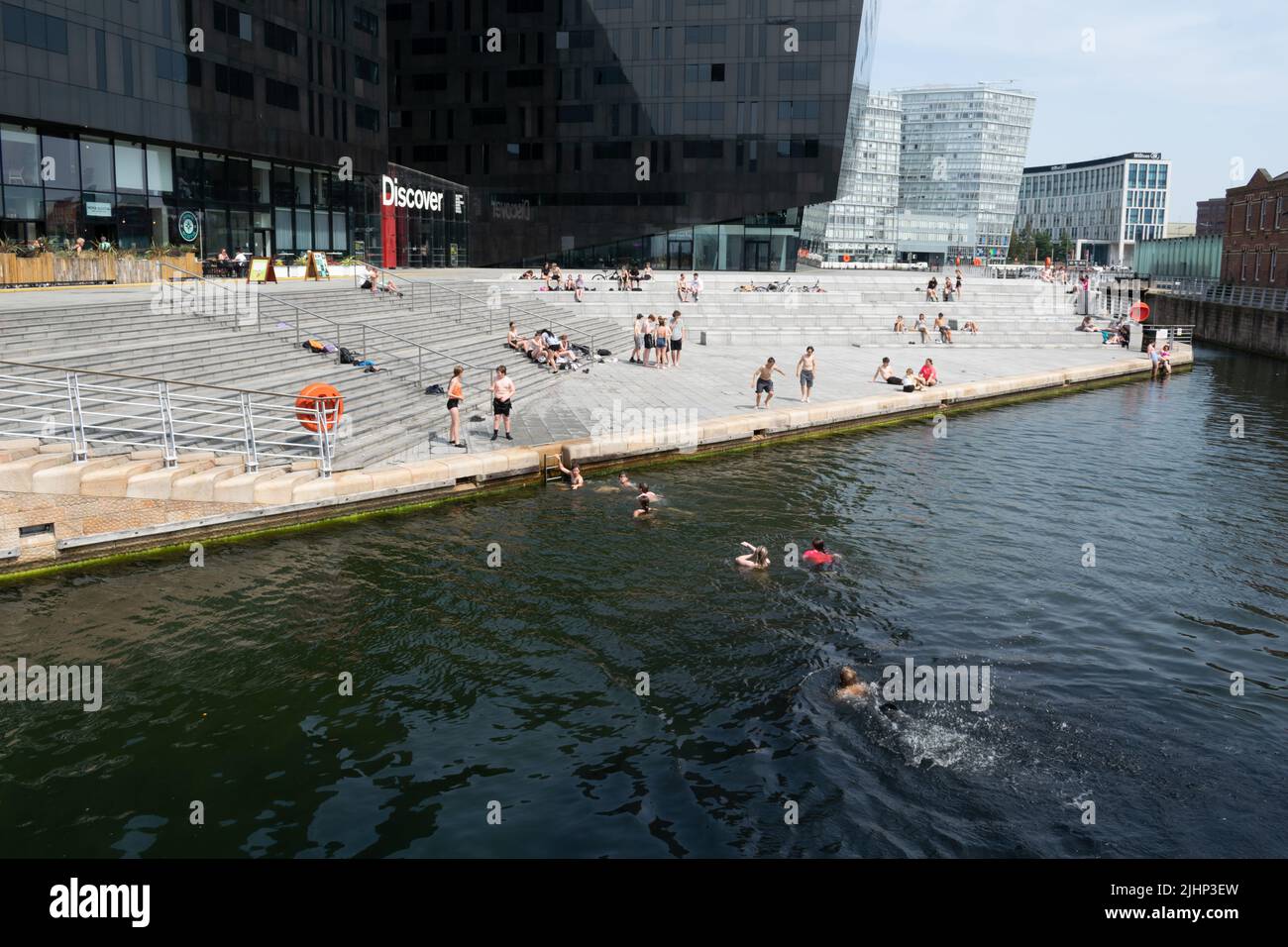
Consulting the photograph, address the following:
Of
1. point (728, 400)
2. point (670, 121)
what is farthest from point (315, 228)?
point (728, 400)

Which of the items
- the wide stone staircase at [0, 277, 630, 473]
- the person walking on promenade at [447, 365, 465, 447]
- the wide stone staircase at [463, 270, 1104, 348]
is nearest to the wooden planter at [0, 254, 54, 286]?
the wide stone staircase at [0, 277, 630, 473]

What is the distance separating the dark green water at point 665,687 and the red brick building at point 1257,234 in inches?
2072

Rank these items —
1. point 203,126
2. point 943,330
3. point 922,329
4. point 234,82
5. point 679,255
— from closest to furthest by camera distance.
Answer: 1. point 203,126
2. point 234,82
3. point 922,329
4. point 943,330
5. point 679,255

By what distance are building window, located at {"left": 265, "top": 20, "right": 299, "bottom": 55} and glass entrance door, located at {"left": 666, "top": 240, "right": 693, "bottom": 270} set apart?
3016cm

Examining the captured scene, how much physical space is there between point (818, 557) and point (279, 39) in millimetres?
43406

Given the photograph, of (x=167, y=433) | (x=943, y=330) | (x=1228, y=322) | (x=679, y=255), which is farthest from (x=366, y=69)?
(x=1228, y=322)

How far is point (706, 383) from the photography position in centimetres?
3412

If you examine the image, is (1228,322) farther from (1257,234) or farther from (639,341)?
(639,341)

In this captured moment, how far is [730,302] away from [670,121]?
89.0 feet

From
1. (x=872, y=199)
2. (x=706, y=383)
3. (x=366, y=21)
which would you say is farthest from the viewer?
(x=872, y=199)

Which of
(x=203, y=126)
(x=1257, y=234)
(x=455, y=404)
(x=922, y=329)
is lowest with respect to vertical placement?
(x=455, y=404)

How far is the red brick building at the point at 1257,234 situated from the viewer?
64.9 metres

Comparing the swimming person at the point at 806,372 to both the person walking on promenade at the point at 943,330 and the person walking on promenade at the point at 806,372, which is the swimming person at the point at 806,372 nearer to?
the person walking on promenade at the point at 806,372

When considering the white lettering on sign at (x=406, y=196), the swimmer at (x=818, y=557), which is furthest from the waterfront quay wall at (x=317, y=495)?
the white lettering on sign at (x=406, y=196)
